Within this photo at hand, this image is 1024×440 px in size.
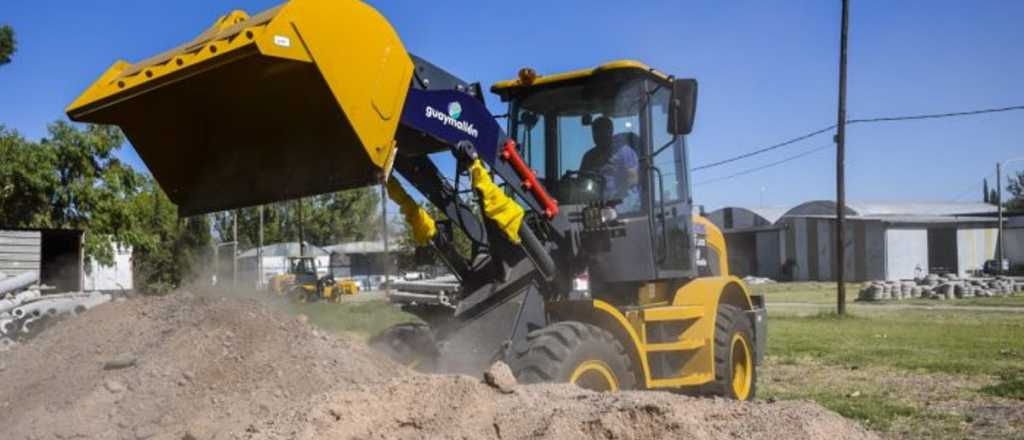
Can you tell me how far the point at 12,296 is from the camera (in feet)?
36.4

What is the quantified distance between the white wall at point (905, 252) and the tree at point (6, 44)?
1583 inches

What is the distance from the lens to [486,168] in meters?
6.98

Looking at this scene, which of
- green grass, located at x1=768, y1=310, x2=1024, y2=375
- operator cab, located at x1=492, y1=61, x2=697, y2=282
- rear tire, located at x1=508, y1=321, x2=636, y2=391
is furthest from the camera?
green grass, located at x1=768, y1=310, x2=1024, y2=375

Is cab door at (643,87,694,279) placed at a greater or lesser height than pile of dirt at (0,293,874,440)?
greater

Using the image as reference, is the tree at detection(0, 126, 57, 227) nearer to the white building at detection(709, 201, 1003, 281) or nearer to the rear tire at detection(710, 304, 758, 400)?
the rear tire at detection(710, 304, 758, 400)

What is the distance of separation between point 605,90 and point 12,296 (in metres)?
7.68

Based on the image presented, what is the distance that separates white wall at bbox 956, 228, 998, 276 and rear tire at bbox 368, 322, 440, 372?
48926 mm

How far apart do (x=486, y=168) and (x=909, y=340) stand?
1220cm

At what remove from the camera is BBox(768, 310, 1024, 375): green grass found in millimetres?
12883

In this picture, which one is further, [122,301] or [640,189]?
[640,189]

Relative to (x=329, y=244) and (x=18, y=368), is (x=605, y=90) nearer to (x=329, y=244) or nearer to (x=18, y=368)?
(x=18, y=368)

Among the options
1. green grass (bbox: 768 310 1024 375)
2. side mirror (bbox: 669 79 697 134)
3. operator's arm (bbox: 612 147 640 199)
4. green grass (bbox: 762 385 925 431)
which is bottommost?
green grass (bbox: 768 310 1024 375)

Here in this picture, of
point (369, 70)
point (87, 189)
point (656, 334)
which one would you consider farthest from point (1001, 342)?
point (87, 189)

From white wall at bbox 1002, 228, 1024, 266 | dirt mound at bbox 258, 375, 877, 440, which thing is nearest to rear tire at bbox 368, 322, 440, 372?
dirt mound at bbox 258, 375, 877, 440
